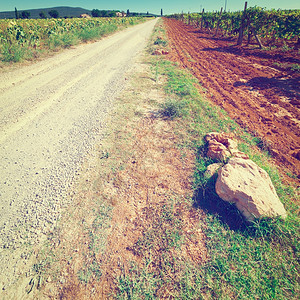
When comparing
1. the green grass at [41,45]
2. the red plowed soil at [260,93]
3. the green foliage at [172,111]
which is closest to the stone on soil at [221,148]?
the red plowed soil at [260,93]

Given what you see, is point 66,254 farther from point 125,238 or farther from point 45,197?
point 45,197

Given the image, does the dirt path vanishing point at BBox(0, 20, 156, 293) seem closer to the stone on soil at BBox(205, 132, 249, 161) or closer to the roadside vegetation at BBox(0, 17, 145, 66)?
the roadside vegetation at BBox(0, 17, 145, 66)

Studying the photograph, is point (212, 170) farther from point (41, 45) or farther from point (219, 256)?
point (41, 45)

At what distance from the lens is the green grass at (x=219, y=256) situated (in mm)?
2004

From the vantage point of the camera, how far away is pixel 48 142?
4.24 metres

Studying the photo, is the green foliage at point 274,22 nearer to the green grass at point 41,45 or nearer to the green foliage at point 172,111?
the green grass at point 41,45

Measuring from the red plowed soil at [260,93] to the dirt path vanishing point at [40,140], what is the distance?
13.4 feet

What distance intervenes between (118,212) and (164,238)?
0.82m

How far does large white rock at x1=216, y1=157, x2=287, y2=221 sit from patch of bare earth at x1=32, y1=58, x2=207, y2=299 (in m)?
0.56

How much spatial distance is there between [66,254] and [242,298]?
2116 millimetres

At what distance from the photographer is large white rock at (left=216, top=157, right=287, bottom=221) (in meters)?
2.53

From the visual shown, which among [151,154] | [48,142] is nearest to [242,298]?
[151,154]

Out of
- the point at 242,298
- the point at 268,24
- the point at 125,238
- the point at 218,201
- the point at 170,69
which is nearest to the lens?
the point at 242,298

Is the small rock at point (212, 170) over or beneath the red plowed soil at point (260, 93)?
beneath
